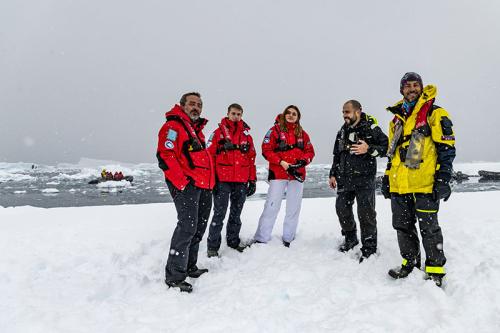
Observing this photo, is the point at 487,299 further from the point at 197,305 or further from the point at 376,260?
the point at 197,305

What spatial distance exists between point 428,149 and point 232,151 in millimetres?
2567

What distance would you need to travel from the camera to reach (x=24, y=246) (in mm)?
4270

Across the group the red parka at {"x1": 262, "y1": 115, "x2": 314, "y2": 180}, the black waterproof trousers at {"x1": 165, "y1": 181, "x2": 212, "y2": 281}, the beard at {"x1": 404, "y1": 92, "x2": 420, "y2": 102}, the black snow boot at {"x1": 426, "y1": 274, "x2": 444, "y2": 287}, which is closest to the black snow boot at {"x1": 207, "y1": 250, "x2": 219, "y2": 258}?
the black waterproof trousers at {"x1": 165, "y1": 181, "x2": 212, "y2": 281}

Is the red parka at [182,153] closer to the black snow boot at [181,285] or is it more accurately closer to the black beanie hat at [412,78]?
the black snow boot at [181,285]

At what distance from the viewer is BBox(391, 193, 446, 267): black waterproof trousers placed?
3.32m

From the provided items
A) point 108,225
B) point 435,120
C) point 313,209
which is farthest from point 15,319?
point 313,209

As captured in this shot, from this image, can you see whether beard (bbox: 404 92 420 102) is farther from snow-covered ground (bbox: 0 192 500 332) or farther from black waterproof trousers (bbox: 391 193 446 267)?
snow-covered ground (bbox: 0 192 500 332)

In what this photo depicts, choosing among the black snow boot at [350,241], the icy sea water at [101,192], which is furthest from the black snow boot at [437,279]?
the icy sea water at [101,192]

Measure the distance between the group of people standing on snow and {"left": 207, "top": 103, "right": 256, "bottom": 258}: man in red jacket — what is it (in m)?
0.02

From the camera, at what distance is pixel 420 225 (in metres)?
3.42

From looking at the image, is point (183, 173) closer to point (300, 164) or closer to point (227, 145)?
point (227, 145)

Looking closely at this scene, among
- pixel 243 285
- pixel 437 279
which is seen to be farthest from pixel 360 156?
pixel 243 285

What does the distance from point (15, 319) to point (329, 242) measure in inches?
153

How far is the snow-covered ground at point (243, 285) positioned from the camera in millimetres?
2852
